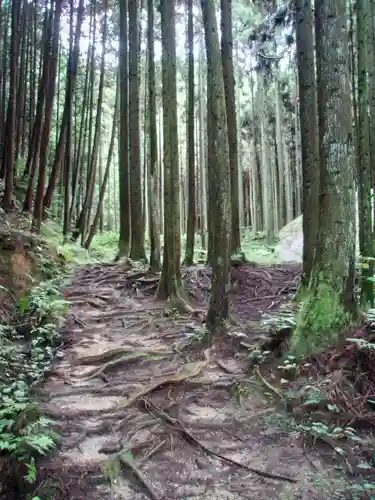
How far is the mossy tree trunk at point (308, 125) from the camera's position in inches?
305

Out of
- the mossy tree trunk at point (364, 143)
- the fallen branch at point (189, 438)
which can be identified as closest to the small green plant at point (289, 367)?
the fallen branch at point (189, 438)

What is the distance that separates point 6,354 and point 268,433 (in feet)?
10.9

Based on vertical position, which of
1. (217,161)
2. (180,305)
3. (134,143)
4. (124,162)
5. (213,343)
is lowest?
(213,343)

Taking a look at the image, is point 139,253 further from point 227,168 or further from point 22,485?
point 22,485

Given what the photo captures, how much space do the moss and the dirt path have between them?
0.69 m

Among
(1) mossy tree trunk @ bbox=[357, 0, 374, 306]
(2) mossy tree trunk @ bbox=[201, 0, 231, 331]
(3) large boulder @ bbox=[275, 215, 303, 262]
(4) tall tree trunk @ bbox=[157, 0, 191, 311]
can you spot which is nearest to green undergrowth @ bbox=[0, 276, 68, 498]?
(4) tall tree trunk @ bbox=[157, 0, 191, 311]

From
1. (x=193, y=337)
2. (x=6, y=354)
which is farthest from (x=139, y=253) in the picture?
(x=6, y=354)

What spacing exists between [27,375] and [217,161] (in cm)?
377

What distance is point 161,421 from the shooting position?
4266 millimetres

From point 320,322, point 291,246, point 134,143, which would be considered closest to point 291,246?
point 291,246

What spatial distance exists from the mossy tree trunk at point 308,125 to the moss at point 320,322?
2920mm

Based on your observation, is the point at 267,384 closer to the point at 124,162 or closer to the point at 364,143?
the point at 364,143

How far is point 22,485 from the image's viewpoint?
10.6 ft

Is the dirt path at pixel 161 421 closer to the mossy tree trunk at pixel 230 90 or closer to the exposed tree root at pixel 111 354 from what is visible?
the exposed tree root at pixel 111 354
